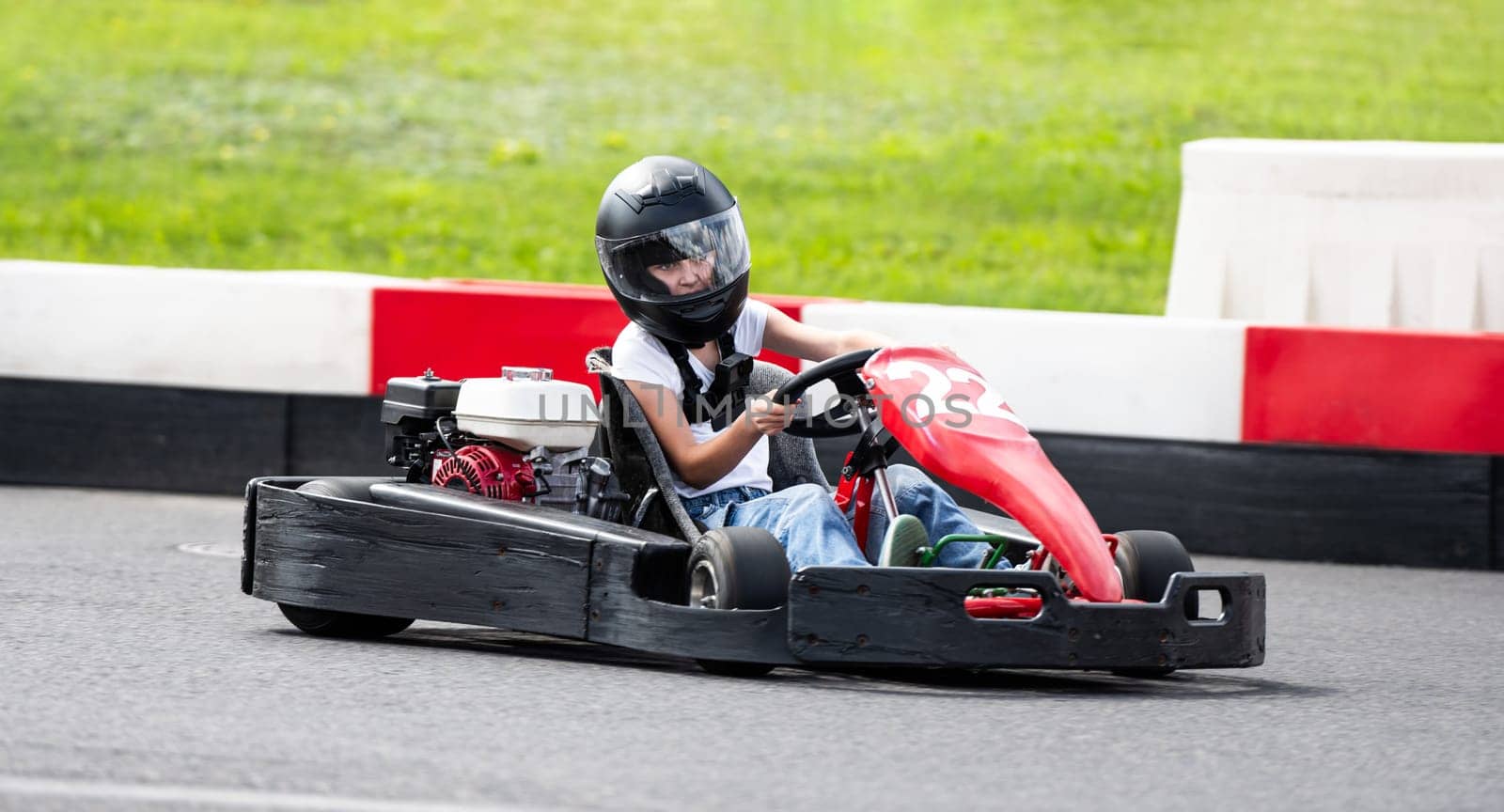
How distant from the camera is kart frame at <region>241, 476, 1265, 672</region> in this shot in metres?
4.45

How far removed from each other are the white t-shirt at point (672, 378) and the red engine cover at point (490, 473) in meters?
0.35

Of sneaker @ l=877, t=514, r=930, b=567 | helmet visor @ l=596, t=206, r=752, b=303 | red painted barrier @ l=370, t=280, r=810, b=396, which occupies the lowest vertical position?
Answer: sneaker @ l=877, t=514, r=930, b=567

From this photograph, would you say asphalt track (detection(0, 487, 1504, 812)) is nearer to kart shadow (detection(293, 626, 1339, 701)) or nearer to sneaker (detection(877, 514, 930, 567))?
kart shadow (detection(293, 626, 1339, 701))

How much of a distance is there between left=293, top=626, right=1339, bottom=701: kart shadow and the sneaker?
265mm

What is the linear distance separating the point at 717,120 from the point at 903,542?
423 inches

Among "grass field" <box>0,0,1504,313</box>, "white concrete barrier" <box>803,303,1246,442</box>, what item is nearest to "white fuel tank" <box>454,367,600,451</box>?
"white concrete barrier" <box>803,303,1246,442</box>

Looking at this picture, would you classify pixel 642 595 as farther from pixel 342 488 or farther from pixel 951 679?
pixel 342 488

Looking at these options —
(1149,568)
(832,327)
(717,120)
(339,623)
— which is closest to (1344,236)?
(832,327)

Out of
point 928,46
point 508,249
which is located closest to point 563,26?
point 928,46

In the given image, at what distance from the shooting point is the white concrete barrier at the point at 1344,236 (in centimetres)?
798

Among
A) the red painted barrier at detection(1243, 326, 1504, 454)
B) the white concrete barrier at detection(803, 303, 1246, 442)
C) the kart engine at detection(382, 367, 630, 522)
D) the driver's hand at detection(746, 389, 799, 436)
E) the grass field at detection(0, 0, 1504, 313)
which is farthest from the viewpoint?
the grass field at detection(0, 0, 1504, 313)

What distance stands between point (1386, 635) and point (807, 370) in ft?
6.13

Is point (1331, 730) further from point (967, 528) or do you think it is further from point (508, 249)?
point (508, 249)

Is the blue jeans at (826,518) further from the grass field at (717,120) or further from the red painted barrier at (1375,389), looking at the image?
the grass field at (717,120)
